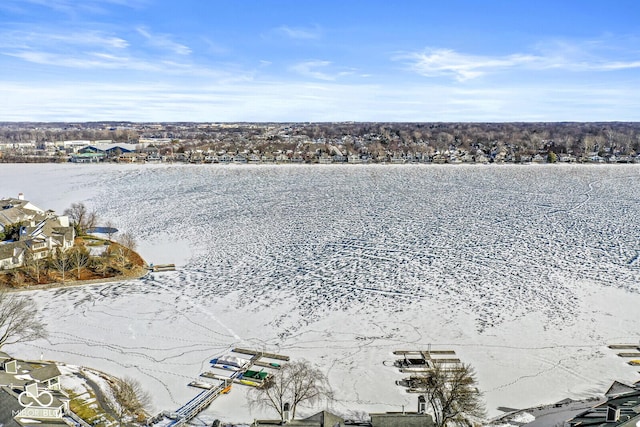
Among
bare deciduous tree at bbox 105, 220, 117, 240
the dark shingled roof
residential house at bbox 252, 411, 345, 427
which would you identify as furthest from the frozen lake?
the dark shingled roof

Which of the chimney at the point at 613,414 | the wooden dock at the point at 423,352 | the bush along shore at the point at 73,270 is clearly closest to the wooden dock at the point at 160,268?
the bush along shore at the point at 73,270

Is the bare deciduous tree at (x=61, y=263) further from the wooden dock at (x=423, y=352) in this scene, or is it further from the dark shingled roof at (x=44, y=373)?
the wooden dock at (x=423, y=352)

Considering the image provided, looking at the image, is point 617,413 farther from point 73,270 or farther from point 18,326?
point 73,270

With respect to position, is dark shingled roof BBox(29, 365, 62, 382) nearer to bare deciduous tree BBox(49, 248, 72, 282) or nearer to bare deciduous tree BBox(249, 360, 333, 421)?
bare deciduous tree BBox(249, 360, 333, 421)

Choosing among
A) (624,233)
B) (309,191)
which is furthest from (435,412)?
(309,191)

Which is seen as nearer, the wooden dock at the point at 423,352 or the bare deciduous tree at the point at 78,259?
the wooden dock at the point at 423,352

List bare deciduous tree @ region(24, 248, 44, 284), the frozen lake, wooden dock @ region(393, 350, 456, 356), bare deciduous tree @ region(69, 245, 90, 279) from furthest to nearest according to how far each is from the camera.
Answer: bare deciduous tree @ region(69, 245, 90, 279) < bare deciduous tree @ region(24, 248, 44, 284) < wooden dock @ region(393, 350, 456, 356) < the frozen lake
